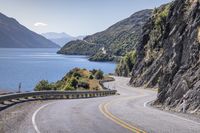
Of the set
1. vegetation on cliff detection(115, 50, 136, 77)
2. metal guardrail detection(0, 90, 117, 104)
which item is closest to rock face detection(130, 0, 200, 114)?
metal guardrail detection(0, 90, 117, 104)

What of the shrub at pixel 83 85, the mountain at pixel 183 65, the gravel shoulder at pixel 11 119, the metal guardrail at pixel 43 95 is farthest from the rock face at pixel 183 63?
the shrub at pixel 83 85

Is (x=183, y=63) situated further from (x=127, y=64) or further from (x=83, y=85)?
(x=127, y=64)

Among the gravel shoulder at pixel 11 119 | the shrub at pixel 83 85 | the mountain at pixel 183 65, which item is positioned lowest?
the shrub at pixel 83 85

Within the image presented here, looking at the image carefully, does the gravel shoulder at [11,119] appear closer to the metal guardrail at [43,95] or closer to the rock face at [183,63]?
the metal guardrail at [43,95]

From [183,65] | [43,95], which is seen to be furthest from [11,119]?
[43,95]

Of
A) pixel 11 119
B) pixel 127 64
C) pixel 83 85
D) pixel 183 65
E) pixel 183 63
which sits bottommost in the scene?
pixel 83 85

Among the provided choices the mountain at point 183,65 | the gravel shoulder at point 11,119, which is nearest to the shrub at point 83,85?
the mountain at point 183,65

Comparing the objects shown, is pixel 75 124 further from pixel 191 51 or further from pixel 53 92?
pixel 53 92

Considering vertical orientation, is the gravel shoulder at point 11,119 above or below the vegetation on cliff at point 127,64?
below

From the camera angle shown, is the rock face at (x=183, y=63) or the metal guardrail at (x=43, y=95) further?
the metal guardrail at (x=43, y=95)

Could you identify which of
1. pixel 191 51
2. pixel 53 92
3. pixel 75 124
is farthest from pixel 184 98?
pixel 53 92

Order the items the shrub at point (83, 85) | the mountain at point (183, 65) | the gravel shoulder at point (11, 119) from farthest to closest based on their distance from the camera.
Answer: the shrub at point (83, 85) < the mountain at point (183, 65) < the gravel shoulder at point (11, 119)

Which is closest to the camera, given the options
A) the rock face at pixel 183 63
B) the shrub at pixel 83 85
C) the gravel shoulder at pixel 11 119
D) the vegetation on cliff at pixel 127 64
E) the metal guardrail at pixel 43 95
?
the gravel shoulder at pixel 11 119

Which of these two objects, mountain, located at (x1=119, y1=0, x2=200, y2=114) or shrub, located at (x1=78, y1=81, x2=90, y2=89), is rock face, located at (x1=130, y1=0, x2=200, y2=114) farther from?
shrub, located at (x1=78, y1=81, x2=90, y2=89)
